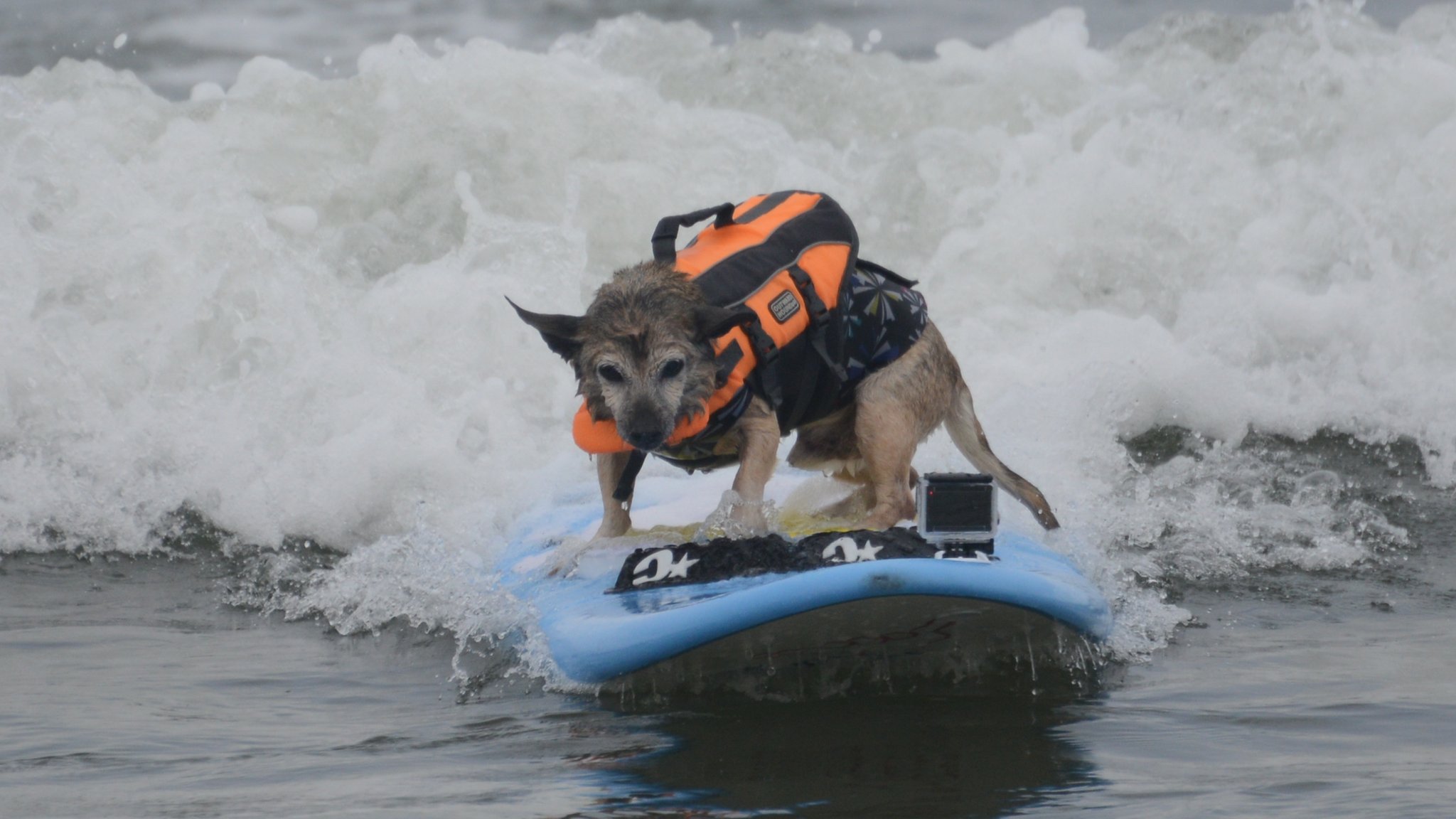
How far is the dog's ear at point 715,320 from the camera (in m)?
4.49

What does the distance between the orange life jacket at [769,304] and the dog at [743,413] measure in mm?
65

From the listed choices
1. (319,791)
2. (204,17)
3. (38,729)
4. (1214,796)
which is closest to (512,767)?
(319,791)

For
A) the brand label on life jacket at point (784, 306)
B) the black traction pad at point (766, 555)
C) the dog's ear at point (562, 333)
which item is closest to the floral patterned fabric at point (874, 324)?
the brand label on life jacket at point (784, 306)

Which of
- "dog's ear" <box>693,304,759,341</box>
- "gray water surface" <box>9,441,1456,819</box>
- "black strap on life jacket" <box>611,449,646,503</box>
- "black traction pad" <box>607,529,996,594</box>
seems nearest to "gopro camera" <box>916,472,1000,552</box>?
"black traction pad" <box>607,529,996,594</box>

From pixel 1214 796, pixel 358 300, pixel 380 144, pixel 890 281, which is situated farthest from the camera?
pixel 380 144

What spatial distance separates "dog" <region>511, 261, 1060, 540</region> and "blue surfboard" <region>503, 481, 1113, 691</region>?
530mm

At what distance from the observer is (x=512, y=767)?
12.1 feet

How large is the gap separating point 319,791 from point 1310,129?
996 cm

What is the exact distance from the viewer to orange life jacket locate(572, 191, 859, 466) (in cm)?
467

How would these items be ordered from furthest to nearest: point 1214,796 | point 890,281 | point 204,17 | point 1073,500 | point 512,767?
point 204,17
point 1073,500
point 890,281
point 512,767
point 1214,796

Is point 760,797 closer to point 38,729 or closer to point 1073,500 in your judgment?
point 38,729

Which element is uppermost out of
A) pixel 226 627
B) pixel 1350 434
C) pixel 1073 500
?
pixel 1350 434

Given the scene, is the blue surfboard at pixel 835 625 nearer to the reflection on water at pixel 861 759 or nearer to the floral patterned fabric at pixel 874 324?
Result: the reflection on water at pixel 861 759

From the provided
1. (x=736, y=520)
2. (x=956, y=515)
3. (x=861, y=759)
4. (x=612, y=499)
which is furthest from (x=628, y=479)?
(x=861, y=759)
